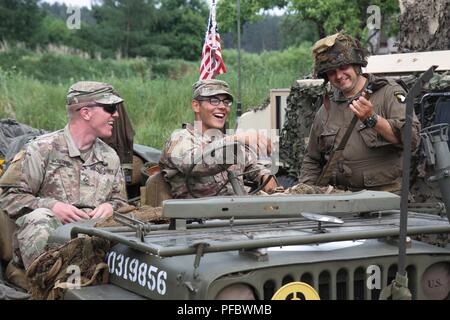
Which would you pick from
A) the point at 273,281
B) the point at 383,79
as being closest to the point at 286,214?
the point at 273,281

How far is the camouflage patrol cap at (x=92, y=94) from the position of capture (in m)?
4.89

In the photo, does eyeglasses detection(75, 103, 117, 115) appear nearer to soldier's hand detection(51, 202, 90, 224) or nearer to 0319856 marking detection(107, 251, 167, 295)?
soldier's hand detection(51, 202, 90, 224)

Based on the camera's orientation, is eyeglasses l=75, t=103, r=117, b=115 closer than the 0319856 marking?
No

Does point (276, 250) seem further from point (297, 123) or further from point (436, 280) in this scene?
point (297, 123)

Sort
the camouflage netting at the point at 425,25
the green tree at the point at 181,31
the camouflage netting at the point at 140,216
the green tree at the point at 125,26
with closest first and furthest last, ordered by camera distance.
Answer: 1. the camouflage netting at the point at 140,216
2. the camouflage netting at the point at 425,25
3. the green tree at the point at 125,26
4. the green tree at the point at 181,31

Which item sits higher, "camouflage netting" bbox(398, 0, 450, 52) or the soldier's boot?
"camouflage netting" bbox(398, 0, 450, 52)

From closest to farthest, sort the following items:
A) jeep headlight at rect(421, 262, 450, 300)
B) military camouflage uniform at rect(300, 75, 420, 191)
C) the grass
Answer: jeep headlight at rect(421, 262, 450, 300) < military camouflage uniform at rect(300, 75, 420, 191) < the grass

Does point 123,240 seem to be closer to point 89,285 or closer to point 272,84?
point 89,285

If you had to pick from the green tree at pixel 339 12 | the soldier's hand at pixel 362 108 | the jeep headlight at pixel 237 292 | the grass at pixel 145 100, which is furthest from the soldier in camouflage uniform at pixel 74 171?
the green tree at pixel 339 12

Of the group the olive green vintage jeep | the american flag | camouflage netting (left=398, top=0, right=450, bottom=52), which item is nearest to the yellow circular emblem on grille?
the olive green vintage jeep

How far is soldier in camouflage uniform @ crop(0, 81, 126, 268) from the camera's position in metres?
4.53

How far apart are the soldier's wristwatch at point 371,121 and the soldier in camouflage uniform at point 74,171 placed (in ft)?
4.82

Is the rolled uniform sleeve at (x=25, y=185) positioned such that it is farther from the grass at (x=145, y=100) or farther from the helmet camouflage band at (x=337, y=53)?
the grass at (x=145, y=100)

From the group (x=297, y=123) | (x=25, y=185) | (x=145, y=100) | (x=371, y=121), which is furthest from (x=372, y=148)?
(x=145, y=100)
